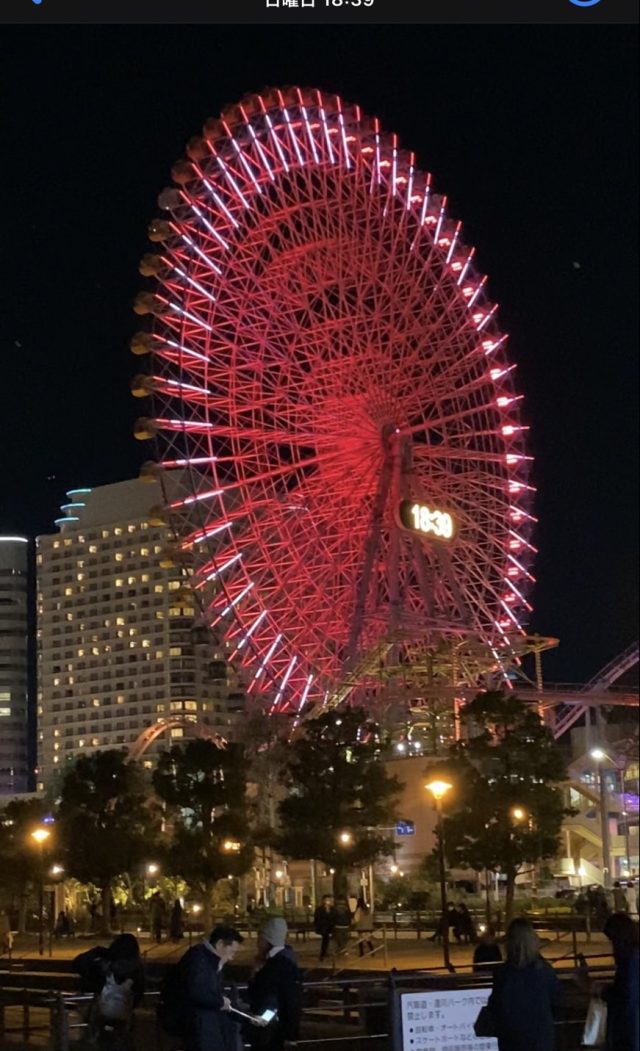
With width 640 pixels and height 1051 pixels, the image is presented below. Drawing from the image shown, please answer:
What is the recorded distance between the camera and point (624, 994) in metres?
9.20

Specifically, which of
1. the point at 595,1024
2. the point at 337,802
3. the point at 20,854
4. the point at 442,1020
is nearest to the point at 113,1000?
the point at 442,1020

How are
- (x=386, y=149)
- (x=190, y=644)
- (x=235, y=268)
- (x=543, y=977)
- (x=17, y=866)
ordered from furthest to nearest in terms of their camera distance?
(x=190, y=644) < (x=17, y=866) < (x=386, y=149) < (x=235, y=268) < (x=543, y=977)

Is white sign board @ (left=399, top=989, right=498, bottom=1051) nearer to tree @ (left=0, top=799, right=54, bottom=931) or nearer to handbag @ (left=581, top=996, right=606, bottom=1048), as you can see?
handbag @ (left=581, top=996, right=606, bottom=1048)

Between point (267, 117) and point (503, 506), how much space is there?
19144 mm


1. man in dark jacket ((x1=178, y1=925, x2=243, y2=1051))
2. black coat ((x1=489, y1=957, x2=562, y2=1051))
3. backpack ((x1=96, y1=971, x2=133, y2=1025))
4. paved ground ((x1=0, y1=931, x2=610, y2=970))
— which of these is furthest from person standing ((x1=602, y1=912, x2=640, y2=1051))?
paved ground ((x1=0, y1=931, x2=610, y2=970))

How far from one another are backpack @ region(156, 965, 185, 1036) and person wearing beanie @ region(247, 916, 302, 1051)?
0.58 metres

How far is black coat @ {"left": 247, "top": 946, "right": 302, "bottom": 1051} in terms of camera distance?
35.0 feet

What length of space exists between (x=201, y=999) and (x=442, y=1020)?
2.93 m

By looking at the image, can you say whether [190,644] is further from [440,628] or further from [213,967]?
[213,967]

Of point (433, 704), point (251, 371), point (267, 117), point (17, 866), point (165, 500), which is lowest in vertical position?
point (17, 866)

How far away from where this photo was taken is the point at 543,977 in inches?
389

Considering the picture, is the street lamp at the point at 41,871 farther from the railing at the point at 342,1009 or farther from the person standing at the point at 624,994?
the person standing at the point at 624,994

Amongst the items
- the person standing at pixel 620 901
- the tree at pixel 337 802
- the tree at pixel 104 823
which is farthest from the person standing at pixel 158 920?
the person standing at pixel 620 901

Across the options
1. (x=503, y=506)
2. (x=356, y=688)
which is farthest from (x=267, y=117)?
(x=356, y=688)
